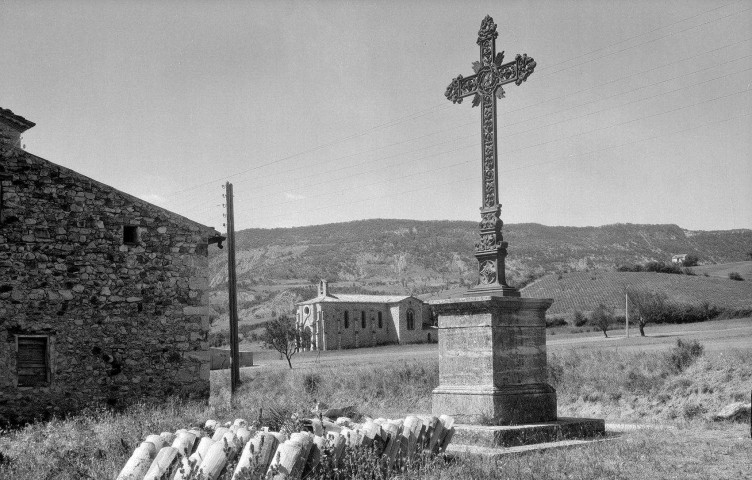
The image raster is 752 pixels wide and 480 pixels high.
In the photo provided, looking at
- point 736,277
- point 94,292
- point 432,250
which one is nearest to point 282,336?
point 94,292

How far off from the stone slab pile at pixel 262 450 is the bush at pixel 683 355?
10.1 meters

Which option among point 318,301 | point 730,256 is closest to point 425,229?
point 730,256

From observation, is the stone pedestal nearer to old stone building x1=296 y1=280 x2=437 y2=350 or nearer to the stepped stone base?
the stepped stone base

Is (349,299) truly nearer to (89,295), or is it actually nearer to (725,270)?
(725,270)

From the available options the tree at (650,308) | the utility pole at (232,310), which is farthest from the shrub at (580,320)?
the utility pole at (232,310)

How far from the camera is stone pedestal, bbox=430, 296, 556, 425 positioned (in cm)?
1037

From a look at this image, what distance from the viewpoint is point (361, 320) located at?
76.6 m

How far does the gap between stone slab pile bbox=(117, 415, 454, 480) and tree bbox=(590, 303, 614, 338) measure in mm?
39051

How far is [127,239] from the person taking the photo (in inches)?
655

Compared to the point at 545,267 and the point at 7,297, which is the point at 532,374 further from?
the point at 545,267

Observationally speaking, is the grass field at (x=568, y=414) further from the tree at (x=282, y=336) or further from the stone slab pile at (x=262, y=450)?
the tree at (x=282, y=336)

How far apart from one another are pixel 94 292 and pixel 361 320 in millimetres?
61146

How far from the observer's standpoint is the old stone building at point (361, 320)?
71.9 metres

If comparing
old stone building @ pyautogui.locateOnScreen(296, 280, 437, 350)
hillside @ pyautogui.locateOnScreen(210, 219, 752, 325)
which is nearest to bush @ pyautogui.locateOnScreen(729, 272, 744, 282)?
old stone building @ pyautogui.locateOnScreen(296, 280, 437, 350)
